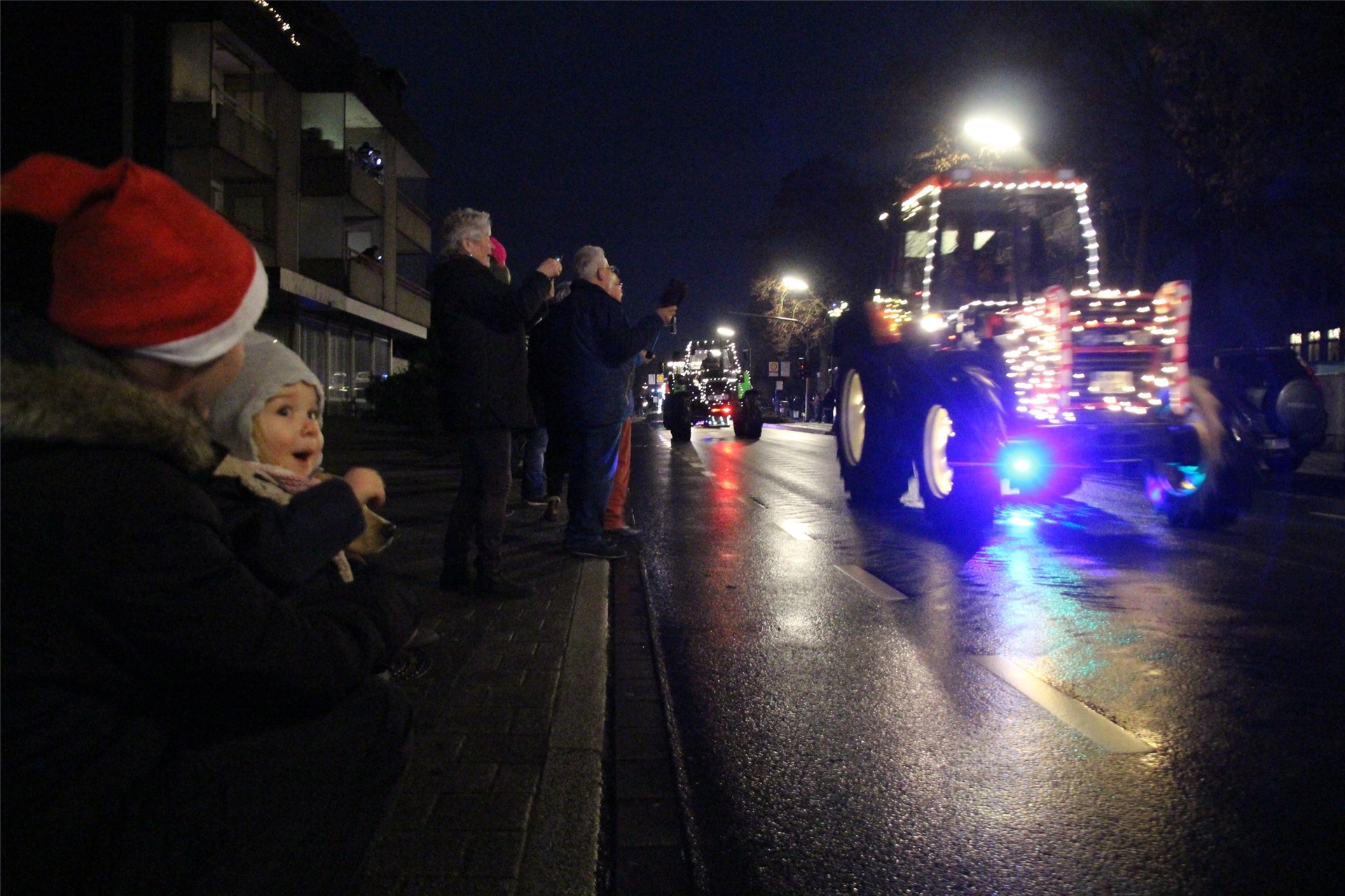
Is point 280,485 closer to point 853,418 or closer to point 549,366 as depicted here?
point 549,366

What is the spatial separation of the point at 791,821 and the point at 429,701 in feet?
4.96

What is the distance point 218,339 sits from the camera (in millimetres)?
1637

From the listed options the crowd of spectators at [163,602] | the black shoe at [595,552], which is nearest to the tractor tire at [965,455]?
the black shoe at [595,552]

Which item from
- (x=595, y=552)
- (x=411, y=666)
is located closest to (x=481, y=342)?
(x=411, y=666)

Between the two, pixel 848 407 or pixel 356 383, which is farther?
pixel 356 383

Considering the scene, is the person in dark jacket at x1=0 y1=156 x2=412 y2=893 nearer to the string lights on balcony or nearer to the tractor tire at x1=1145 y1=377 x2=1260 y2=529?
the tractor tire at x1=1145 y1=377 x2=1260 y2=529

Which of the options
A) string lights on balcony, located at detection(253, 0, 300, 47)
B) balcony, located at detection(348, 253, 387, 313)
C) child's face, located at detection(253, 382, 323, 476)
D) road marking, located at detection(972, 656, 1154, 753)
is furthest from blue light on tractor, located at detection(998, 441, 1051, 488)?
balcony, located at detection(348, 253, 387, 313)

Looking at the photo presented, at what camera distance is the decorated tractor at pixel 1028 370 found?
7.95 metres

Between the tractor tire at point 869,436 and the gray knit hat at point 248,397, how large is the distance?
25.2 feet

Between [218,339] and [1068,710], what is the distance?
3.43 meters

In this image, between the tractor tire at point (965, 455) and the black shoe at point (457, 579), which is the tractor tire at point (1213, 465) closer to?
the tractor tire at point (965, 455)

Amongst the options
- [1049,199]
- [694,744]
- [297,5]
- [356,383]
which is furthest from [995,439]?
[356,383]

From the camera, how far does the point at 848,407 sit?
1145 cm

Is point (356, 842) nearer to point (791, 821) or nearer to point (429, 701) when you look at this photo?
point (791, 821)
